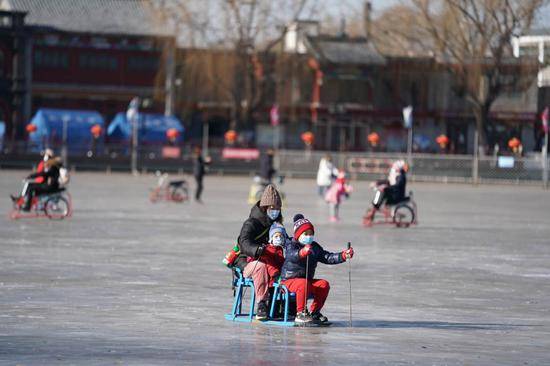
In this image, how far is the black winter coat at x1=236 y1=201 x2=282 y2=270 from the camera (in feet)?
42.7

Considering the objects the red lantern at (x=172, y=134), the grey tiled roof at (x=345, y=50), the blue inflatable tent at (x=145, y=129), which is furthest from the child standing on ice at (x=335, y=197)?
the grey tiled roof at (x=345, y=50)

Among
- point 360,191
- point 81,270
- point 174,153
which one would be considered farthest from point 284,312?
point 174,153

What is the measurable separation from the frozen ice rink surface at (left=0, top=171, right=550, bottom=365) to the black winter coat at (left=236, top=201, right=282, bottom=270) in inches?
26.4

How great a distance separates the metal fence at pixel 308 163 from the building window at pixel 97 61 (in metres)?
20.7

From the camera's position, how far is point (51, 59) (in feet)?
283

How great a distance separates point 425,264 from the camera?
2095 cm

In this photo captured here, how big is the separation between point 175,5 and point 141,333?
206 ft

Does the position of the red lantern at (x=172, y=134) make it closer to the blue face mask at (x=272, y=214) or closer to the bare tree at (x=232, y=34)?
the bare tree at (x=232, y=34)

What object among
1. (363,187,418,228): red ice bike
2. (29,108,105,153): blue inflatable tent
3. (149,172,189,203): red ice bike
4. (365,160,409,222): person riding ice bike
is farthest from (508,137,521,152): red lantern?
(365,160,409,222): person riding ice bike

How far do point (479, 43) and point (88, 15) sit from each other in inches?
1135

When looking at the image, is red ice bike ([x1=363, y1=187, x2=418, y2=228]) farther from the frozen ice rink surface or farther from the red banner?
the red banner

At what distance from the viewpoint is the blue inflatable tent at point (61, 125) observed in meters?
73.6

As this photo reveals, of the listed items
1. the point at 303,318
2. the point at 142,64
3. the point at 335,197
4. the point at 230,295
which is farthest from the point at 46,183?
the point at 142,64

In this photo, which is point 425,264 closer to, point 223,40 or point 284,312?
point 284,312
